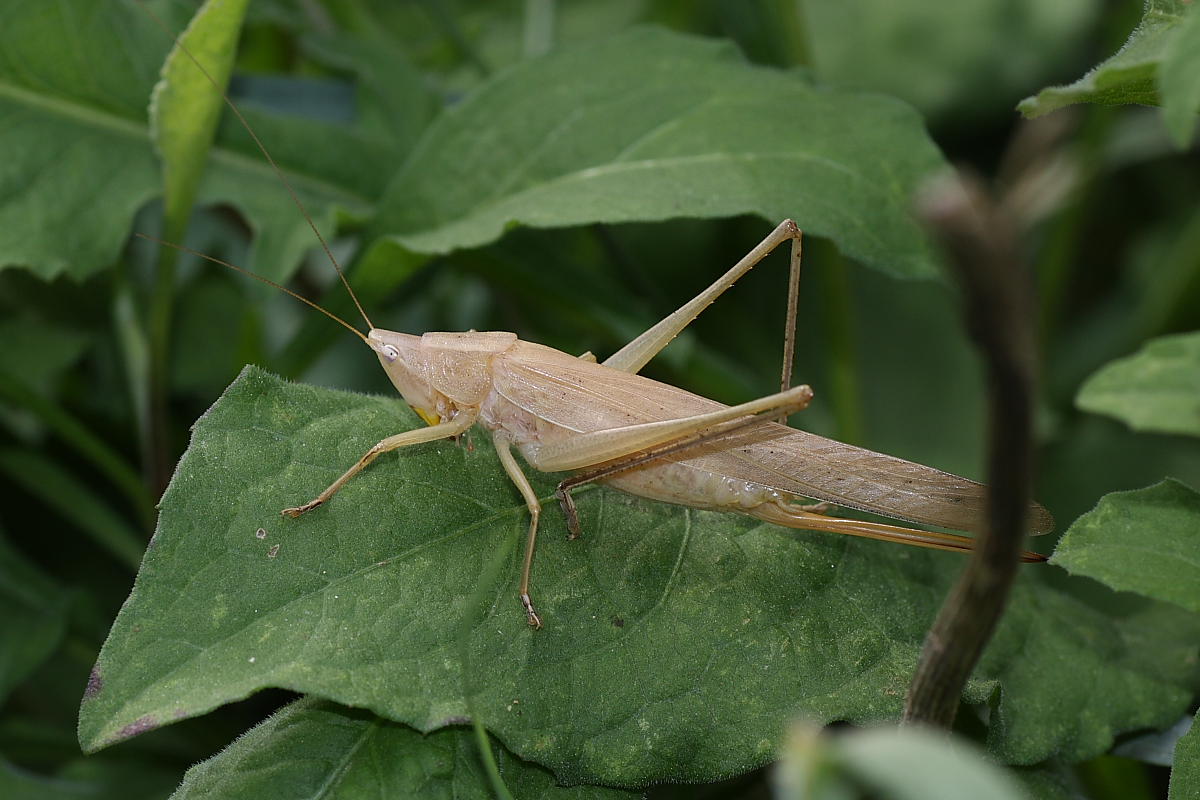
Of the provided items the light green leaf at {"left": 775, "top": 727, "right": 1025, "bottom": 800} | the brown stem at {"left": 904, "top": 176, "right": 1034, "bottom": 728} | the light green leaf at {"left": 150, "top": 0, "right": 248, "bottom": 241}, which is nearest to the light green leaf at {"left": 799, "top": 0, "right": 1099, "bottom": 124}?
the light green leaf at {"left": 150, "top": 0, "right": 248, "bottom": 241}

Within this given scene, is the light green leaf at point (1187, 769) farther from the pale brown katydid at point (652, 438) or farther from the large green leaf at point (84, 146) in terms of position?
the large green leaf at point (84, 146)

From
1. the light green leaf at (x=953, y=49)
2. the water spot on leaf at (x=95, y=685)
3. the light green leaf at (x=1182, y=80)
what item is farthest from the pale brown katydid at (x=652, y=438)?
the light green leaf at (x=953, y=49)

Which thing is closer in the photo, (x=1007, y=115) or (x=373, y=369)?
(x=373, y=369)

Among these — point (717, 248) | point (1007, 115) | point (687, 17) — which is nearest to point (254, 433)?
point (717, 248)

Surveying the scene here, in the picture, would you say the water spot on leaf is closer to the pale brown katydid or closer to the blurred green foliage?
the blurred green foliage

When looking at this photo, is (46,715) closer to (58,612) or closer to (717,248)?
(58,612)

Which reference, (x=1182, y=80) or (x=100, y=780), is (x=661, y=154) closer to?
(x=1182, y=80)

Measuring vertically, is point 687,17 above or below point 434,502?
above
